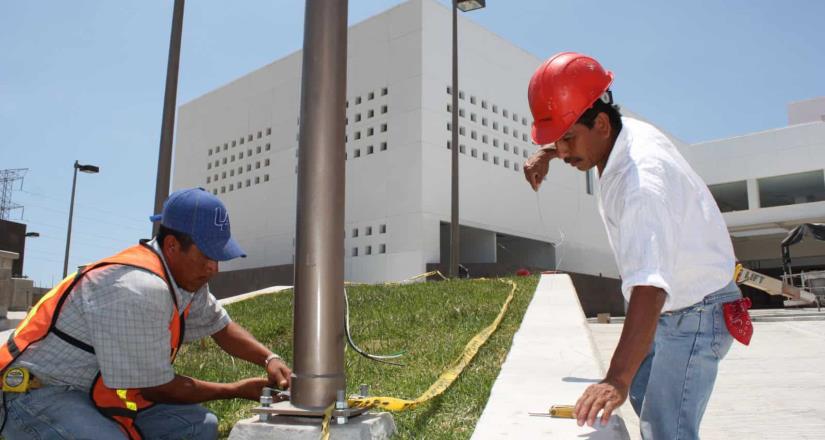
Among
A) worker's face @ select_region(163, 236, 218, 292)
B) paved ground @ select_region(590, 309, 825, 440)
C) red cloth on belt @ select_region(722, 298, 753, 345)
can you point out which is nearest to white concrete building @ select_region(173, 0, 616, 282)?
paved ground @ select_region(590, 309, 825, 440)

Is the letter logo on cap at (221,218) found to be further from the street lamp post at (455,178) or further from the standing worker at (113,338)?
the street lamp post at (455,178)

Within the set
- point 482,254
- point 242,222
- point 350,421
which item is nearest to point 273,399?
point 350,421

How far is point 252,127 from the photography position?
31859 mm

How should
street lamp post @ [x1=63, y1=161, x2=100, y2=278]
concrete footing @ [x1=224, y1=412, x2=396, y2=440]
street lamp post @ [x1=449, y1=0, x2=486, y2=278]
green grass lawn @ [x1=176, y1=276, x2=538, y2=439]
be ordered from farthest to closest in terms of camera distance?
1. street lamp post @ [x1=63, y1=161, x2=100, y2=278]
2. street lamp post @ [x1=449, y1=0, x2=486, y2=278]
3. green grass lawn @ [x1=176, y1=276, x2=538, y2=439]
4. concrete footing @ [x1=224, y1=412, x2=396, y2=440]

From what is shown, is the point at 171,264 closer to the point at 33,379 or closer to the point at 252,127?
the point at 33,379

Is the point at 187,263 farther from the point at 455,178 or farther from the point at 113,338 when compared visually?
the point at 455,178

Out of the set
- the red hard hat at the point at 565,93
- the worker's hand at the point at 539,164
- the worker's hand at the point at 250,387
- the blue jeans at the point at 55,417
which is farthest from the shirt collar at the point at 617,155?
the blue jeans at the point at 55,417

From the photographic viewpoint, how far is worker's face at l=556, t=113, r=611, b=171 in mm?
2480

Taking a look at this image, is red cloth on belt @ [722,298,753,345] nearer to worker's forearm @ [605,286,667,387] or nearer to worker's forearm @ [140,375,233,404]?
worker's forearm @ [605,286,667,387]

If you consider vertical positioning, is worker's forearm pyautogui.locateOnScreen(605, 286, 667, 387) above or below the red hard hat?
below

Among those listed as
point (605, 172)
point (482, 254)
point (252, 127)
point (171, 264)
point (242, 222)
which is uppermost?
point (252, 127)

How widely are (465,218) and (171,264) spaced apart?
74.3 feet

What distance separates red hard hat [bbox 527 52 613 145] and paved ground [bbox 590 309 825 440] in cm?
237

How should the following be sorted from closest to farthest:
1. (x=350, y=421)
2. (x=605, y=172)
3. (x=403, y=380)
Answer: (x=605, y=172)
(x=350, y=421)
(x=403, y=380)
